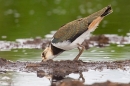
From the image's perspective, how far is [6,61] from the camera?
1323 cm

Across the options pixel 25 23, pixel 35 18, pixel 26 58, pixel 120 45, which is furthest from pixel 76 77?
pixel 35 18

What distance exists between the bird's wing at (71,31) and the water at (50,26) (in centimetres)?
113

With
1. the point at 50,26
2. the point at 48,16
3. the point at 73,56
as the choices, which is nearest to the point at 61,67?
the point at 73,56

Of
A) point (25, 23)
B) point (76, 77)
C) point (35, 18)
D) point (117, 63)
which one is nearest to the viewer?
point (76, 77)

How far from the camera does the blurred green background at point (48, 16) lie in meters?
21.4

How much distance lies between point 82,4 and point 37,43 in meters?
16.1

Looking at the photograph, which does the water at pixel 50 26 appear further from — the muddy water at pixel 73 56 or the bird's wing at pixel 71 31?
the bird's wing at pixel 71 31

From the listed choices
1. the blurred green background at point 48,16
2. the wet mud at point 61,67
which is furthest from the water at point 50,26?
the wet mud at point 61,67

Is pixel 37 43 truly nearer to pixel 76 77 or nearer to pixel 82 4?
pixel 76 77

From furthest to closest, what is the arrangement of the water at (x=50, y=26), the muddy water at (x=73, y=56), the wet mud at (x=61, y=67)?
the wet mud at (x=61, y=67) < the water at (x=50, y=26) < the muddy water at (x=73, y=56)

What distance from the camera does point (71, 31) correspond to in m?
12.7

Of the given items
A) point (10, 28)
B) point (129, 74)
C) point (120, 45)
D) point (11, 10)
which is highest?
point (11, 10)

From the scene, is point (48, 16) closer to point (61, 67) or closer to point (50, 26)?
point (50, 26)

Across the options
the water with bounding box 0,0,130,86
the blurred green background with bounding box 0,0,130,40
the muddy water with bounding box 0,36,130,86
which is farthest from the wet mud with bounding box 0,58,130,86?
the blurred green background with bounding box 0,0,130,40
